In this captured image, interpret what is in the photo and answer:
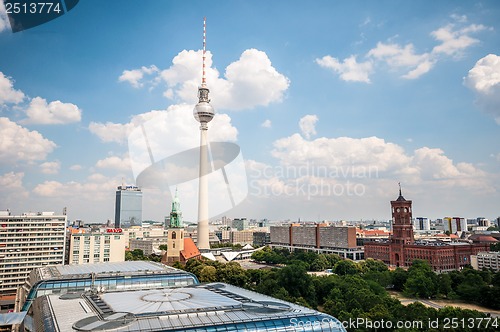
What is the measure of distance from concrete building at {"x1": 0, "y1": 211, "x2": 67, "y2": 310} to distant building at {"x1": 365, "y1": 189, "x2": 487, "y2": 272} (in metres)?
69.5

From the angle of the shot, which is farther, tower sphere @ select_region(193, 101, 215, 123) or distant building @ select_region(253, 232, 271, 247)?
distant building @ select_region(253, 232, 271, 247)

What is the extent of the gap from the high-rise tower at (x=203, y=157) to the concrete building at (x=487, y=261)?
61629 millimetres

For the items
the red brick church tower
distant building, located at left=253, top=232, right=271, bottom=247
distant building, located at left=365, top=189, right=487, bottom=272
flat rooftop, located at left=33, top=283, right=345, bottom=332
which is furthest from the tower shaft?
flat rooftop, located at left=33, top=283, right=345, bottom=332

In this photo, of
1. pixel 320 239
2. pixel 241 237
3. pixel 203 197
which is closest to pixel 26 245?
pixel 203 197

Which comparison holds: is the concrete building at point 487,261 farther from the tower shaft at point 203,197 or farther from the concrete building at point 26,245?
the concrete building at point 26,245

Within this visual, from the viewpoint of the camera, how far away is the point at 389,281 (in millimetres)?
56812

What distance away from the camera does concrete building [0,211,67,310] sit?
6300 cm

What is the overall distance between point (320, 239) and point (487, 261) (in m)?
42.3

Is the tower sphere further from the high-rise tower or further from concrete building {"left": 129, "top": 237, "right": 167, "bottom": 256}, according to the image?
concrete building {"left": 129, "top": 237, "right": 167, "bottom": 256}

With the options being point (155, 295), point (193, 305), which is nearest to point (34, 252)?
point (155, 295)

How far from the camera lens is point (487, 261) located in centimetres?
7738

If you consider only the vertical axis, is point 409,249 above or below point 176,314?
below

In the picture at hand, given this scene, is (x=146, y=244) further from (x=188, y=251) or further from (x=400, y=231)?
Answer: (x=400, y=231)

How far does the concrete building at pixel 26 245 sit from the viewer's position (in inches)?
2480
